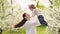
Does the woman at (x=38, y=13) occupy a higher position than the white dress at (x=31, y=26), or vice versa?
the woman at (x=38, y=13)

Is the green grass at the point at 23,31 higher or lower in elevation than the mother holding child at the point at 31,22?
lower

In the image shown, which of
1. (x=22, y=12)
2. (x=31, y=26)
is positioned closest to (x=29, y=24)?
(x=31, y=26)

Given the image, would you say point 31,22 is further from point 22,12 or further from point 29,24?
point 22,12

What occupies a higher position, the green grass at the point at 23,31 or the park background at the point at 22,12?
the park background at the point at 22,12

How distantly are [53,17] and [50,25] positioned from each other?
0.09 m

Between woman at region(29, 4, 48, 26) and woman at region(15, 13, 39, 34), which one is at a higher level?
woman at region(29, 4, 48, 26)

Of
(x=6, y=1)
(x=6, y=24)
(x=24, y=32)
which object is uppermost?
(x=6, y=1)

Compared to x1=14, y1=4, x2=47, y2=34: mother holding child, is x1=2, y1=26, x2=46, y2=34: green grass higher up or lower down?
lower down

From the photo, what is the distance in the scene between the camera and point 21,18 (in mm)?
1745

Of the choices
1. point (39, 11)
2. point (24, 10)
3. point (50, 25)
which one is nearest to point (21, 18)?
point (24, 10)

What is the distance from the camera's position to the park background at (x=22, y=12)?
1.71 meters

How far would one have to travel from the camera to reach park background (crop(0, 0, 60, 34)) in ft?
5.62

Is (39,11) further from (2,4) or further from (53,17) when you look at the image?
(2,4)

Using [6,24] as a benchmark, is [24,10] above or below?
above
